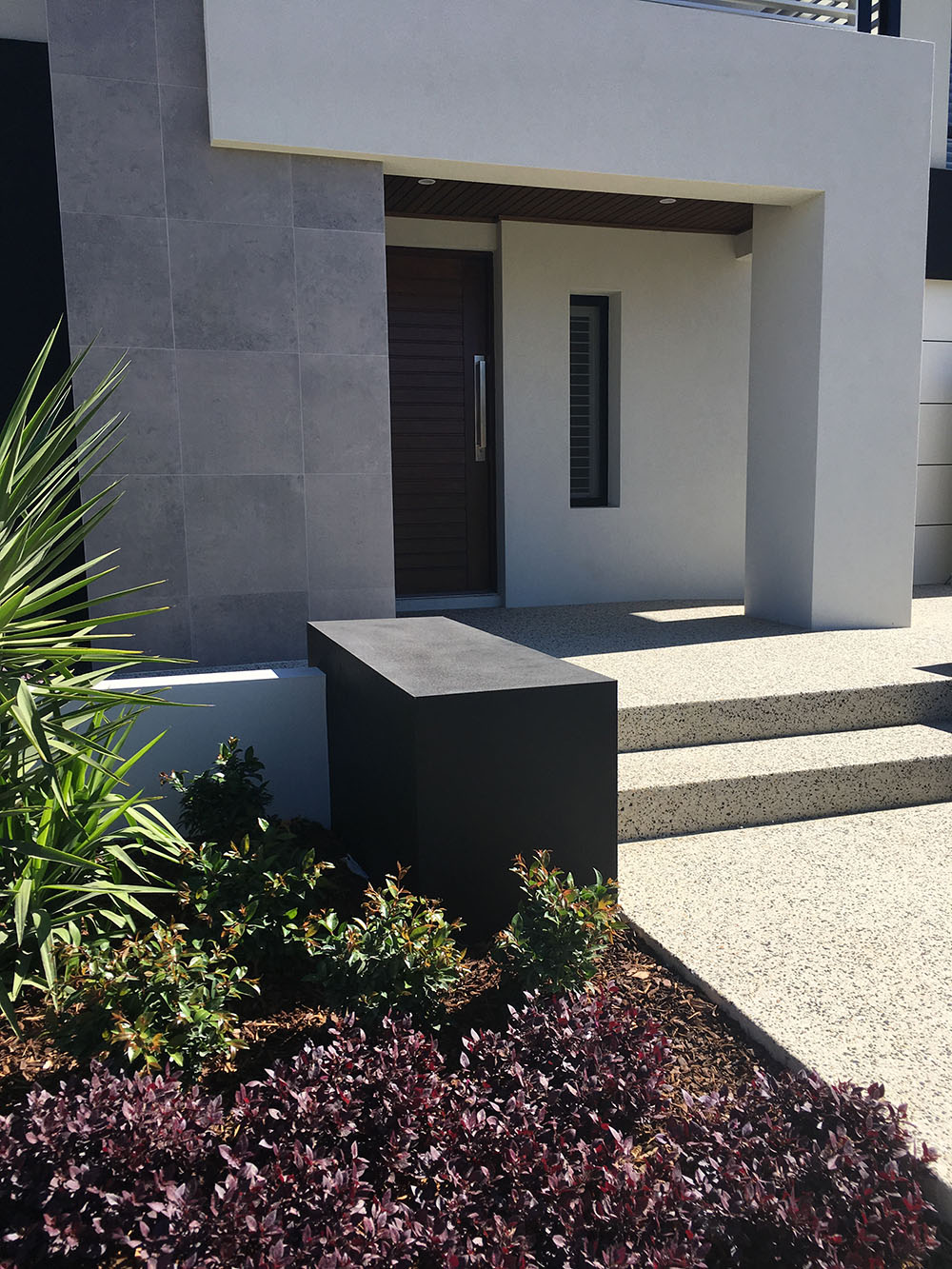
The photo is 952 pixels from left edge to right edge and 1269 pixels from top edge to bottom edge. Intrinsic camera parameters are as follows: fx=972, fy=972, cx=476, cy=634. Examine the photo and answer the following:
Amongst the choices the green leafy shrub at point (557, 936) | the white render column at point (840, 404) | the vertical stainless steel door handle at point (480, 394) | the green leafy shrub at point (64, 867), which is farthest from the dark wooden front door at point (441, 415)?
the green leafy shrub at point (557, 936)

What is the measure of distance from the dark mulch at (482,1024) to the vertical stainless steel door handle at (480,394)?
19.1 feet

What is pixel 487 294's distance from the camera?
8.09m

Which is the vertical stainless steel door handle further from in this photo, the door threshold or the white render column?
the white render column

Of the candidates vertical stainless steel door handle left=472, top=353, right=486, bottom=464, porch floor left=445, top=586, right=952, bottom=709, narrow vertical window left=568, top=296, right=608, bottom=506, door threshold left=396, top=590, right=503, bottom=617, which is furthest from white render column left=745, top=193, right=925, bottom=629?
door threshold left=396, top=590, right=503, bottom=617

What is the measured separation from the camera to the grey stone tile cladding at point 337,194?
540cm

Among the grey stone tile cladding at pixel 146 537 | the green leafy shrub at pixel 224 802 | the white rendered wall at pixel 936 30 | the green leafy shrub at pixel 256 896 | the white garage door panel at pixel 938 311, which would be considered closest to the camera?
the green leafy shrub at pixel 256 896

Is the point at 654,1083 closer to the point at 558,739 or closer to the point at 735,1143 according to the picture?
the point at 735,1143

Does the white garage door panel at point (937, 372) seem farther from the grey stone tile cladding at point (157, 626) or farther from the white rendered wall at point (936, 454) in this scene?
the grey stone tile cladding at point (157, 626)

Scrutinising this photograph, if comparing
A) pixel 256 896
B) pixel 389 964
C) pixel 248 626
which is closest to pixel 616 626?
pixel 248 626

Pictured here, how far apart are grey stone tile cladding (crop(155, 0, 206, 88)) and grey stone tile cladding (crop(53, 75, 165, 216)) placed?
14 cm

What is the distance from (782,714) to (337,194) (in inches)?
147

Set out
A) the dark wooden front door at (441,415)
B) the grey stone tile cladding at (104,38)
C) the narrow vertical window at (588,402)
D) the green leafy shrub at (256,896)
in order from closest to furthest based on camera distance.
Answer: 1. the green leafy shrub at (256,896)
2. the grey stone tile cladding at (104,38)
3. the dark wooden front door at (441,415)
4. the narrow vertical window at (588,402)

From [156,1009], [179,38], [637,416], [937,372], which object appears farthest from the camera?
[937,372]

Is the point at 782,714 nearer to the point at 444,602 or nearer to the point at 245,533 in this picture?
the point at 245,533
